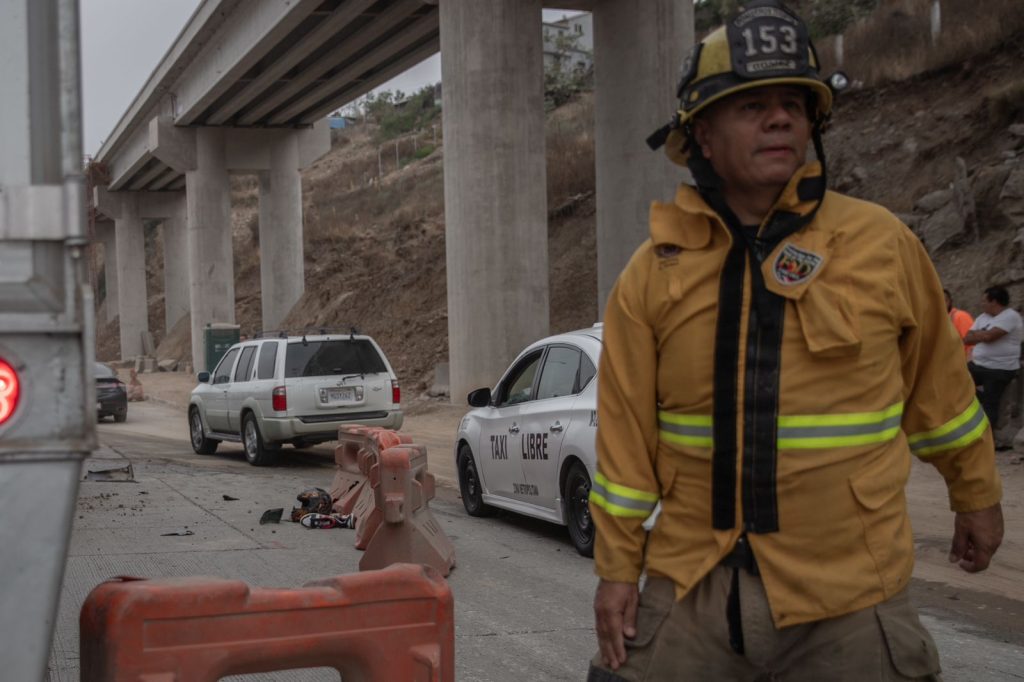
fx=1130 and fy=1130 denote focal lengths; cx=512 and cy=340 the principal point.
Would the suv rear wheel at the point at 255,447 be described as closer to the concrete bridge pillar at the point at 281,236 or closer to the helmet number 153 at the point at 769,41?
the helmet number 153 at the point at 769,41

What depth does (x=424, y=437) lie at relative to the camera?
64.7 ft

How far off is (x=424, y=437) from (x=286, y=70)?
1872 centimetres

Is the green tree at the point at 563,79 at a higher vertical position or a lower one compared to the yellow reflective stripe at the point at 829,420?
higher

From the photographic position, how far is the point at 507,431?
10008mm

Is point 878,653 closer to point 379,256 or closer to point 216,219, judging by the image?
point 379,256

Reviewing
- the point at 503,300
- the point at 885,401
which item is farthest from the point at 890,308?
the point at 503,300

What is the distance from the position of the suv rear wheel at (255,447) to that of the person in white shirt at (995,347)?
9.20 meters

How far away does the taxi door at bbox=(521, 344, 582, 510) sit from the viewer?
905 centimetres

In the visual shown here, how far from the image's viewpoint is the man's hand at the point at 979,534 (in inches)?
112

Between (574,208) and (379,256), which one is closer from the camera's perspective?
(574,208)

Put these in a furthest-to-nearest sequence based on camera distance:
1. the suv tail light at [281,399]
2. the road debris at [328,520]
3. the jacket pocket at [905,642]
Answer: the suv tail light at [281,399] → the road debris at [328,520] → the jacket pocket at [905,642]

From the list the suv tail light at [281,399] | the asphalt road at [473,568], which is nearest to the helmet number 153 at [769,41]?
the asphalt road at [473,568]

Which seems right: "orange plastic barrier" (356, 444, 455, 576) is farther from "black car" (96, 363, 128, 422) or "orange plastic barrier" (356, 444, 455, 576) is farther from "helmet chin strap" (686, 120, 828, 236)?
"black car" (96, 363, 128, 422)

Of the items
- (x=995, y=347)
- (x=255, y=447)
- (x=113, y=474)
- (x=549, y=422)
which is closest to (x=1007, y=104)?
(x=995, y=347)
